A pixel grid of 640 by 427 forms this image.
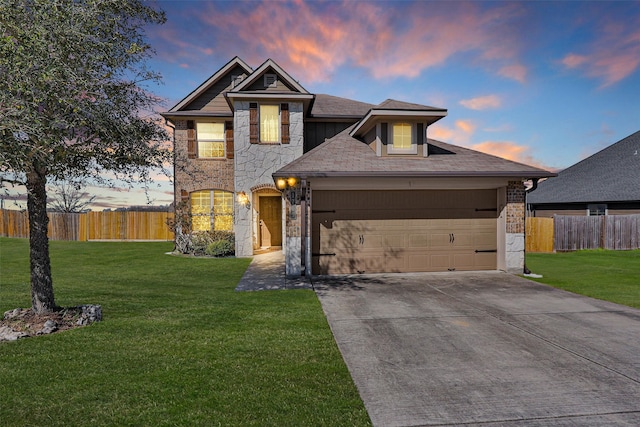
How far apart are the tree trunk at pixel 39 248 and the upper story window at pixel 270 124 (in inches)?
405

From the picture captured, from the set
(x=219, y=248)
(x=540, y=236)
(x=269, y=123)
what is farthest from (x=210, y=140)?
(x=540, y=236)

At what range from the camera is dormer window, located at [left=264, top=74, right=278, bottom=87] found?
1566cm

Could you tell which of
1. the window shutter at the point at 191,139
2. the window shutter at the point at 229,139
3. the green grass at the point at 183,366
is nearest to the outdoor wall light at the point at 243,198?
the window shutter at the point at 229,139

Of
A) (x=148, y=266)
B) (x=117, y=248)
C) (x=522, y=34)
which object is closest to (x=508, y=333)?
(x=148, y=266)

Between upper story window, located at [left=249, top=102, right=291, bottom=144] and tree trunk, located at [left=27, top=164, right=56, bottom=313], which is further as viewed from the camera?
upper story window, located at [left=249, top=102, right=291, bottom=144]

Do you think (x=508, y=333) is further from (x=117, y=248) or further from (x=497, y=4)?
(x=117, y=248)

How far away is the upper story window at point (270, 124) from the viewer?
15.7 metres

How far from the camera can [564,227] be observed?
17969 mm

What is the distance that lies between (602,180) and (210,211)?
26.0m

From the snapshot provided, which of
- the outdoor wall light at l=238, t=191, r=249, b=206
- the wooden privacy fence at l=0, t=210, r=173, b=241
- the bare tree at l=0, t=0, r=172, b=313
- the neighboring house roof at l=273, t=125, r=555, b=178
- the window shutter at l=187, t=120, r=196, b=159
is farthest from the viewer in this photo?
the wooden privacy fence at l=0, t=210, r=173, b=241

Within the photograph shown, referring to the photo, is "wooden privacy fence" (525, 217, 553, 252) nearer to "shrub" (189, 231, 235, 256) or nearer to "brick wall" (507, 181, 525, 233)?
"brick wall" (507, 181, 525, 233)

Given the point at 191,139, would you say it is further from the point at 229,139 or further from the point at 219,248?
the point at 219,248

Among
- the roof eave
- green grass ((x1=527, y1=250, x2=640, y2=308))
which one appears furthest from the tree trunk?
green grass ((x1=527, y1=250, x2=640, y2=308))

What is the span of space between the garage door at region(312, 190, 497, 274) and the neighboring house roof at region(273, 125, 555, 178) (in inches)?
35.5
